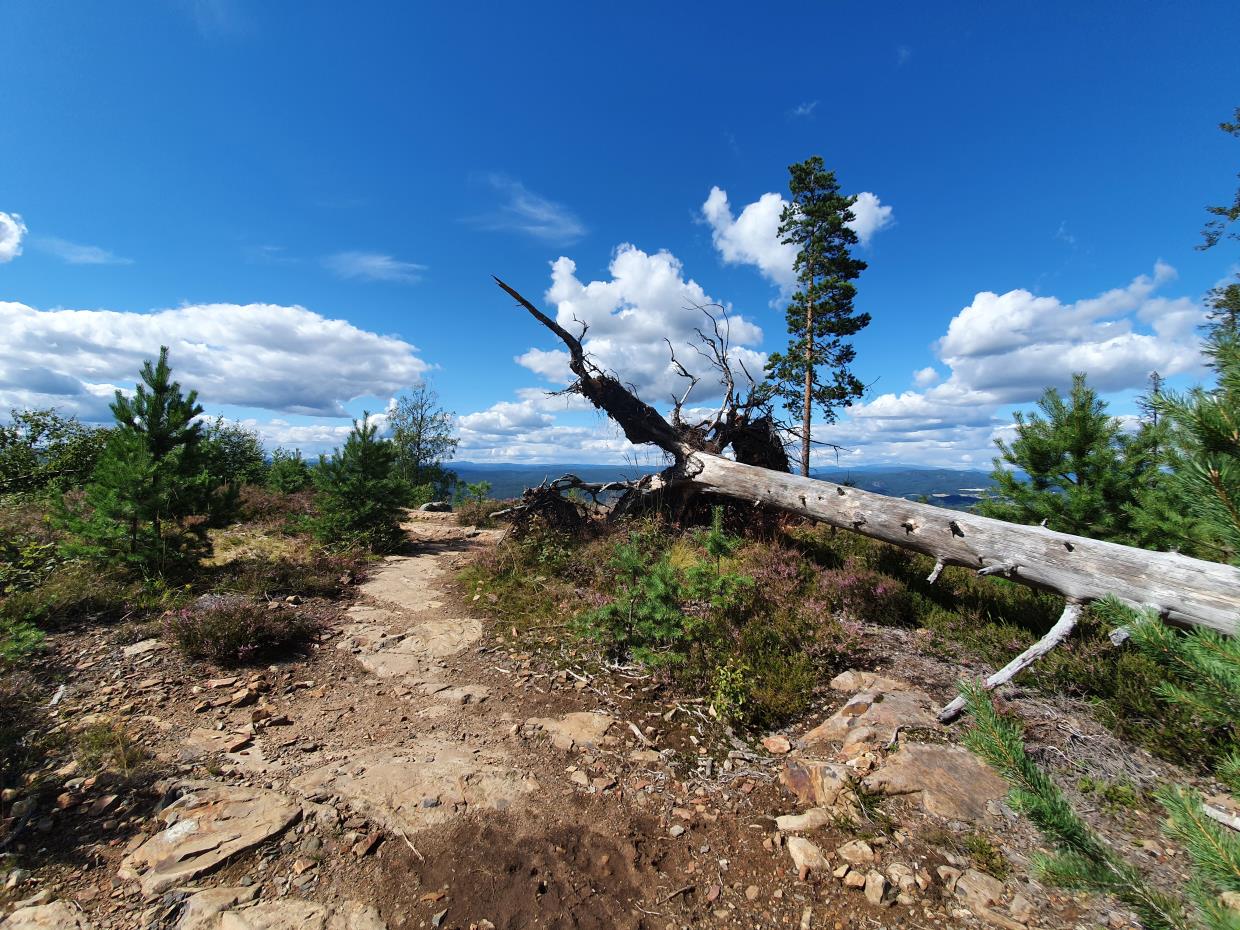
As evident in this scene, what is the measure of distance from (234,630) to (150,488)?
382cm

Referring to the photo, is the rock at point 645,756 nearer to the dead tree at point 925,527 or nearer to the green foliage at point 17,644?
the dead tree at point 925,527

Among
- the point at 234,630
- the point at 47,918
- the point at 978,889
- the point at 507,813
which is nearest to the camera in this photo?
the point at 47,918

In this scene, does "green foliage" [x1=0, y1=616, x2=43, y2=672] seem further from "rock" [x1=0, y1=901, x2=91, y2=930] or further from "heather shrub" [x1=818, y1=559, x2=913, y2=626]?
"heather shrub" [x1=818, y1=559, x2=913, y2=626]

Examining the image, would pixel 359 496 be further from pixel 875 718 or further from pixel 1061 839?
pixel 1061 839

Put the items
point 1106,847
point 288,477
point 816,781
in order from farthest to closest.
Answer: point 288,477 < point 816,781 < point 1106,847

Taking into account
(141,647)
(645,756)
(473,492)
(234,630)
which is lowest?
(645,756)

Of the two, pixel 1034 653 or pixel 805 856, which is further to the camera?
pixel 1034 653

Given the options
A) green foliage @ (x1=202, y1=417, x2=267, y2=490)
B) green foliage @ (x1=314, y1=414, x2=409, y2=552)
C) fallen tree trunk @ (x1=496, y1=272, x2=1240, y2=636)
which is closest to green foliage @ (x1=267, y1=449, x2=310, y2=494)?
green foliage @ (x1=202, y1=417, x2=267, y2=490)

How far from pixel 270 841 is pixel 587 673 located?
3420mm

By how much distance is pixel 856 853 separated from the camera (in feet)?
10.8

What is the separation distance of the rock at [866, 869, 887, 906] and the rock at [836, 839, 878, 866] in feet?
0.41

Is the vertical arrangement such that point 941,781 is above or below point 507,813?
above

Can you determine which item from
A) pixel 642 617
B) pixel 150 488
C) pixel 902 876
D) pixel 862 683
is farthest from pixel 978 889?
pixel 150 488

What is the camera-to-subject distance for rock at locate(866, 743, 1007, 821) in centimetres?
363
